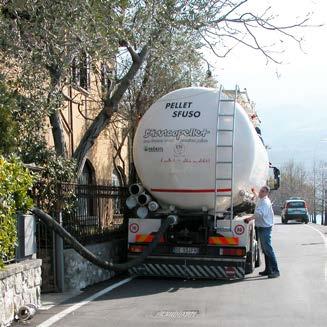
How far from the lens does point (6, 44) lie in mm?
10344

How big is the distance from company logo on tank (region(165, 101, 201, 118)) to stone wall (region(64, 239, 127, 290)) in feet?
10.5

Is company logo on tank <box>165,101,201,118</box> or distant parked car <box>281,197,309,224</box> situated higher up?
company logo on tank <box>165,101,201,118</box>

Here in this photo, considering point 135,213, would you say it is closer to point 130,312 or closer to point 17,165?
point 130,312

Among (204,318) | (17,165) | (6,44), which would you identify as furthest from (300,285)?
(6,44)

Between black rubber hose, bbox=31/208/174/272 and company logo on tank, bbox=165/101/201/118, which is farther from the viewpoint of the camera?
company logo on tank, bbox=165/101/201/118

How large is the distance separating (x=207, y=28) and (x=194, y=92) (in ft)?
7.66

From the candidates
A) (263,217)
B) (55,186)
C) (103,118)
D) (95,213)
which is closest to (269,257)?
(263,217)

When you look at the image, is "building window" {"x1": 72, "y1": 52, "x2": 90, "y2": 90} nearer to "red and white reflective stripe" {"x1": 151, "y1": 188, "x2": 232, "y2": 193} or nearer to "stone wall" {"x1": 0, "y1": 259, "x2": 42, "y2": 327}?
"red and white reflective stripe" {"x1": 151, "y1": 188, "x2": 232, "y2": 193}

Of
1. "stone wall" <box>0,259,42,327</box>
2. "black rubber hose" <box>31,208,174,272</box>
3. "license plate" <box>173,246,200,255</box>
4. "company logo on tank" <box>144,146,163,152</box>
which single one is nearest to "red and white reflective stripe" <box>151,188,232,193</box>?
"black rubber hose" <box>31,208,174,272</box>

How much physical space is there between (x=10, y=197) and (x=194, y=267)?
4818 millimetres

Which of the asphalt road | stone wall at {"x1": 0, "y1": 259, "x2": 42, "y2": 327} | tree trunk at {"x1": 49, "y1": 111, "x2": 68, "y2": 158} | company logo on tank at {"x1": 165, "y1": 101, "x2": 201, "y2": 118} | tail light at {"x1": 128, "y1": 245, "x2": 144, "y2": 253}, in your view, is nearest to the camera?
stone wall at {"x1": 0, "y1": 259, "x2": 42, "y2": 327}

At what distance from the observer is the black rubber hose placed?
9.58 meters

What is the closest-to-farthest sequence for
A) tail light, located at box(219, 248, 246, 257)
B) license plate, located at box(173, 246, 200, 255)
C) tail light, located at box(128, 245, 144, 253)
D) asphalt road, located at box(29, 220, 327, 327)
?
asphalt road, located at box(29, 220, 327, 327)
tail light, located at box(219, 248, 246, 257)
license plate, located at box(173, 246, 200, 255)
tail light, located at box(128, 245, 144, 253)

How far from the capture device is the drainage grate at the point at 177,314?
8313mm
